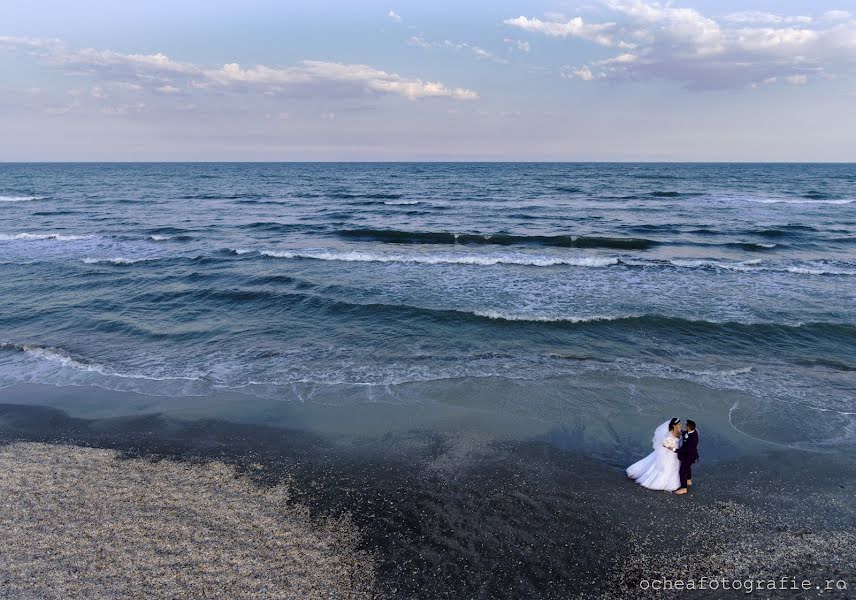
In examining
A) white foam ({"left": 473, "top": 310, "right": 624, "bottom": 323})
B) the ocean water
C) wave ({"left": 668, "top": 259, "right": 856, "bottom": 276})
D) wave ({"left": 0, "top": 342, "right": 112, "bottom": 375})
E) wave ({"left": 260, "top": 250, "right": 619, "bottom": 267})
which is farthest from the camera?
wave ({"left": 260, "top": 250, "right": 619, "bottom": 267})

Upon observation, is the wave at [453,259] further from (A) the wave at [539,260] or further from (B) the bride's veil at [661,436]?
(B) the bride's veil at [661,436]

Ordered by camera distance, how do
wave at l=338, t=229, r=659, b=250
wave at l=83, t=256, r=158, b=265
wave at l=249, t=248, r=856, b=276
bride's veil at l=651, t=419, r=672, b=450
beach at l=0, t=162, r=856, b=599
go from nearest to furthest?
beach at l=0, t=162, r=856, b=599
bride's veil at l=651, t=419, r=672, b=450
wave at l=249, t=248, r=856, b=276
wave at l=83, t=256, r=158, b=265
wave at l=338, t=229, r=659, b=250

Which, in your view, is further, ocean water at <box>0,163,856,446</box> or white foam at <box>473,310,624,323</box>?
white foam at <box>473,310,624,323</box>

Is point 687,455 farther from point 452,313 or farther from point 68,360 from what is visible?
point 68,360

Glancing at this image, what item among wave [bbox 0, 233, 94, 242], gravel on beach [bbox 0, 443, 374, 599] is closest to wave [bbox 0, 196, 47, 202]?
wave [bbox 0, 233, 94, 242]

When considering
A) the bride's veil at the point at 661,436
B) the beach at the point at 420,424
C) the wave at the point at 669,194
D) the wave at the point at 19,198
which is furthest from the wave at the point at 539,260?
the wave at the point at 19,198

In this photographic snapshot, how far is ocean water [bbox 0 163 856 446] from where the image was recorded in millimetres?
13734

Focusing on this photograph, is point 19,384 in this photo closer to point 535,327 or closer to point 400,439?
point 400,439

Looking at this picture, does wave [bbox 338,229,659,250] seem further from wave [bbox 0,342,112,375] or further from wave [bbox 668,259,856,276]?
wave [bbox 0,342,112,375]

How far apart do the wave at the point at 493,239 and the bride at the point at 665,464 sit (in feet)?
82.5

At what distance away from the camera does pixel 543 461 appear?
33.7 ft

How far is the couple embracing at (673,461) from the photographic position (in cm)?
920

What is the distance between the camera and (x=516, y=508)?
8750mm

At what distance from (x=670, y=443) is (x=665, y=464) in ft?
1.28
